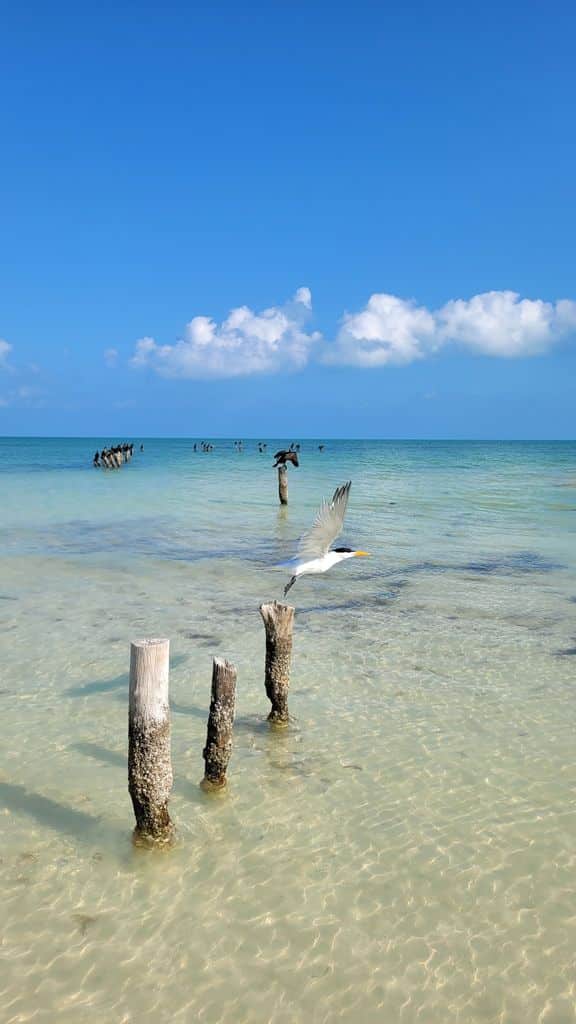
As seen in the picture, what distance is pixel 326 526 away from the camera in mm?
10055

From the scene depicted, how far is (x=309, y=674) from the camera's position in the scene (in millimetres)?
11141

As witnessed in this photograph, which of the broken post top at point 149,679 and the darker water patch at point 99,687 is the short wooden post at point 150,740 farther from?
the darker water patch at point 99,687

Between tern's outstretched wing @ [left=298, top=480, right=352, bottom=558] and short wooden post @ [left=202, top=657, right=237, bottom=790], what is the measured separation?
2996 millimetres

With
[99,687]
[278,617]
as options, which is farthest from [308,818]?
[99,687]

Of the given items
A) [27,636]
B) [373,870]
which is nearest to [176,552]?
[27,636]

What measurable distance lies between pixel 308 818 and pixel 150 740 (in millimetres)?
1915

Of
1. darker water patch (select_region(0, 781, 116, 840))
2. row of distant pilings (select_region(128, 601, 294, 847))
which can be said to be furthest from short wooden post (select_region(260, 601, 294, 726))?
darker water patch (select_region(0, 781, 116, 840))

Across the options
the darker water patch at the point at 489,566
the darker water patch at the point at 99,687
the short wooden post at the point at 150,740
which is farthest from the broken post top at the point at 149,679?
the darker water patch at the point at 489,566

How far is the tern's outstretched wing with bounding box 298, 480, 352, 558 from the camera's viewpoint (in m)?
9.60

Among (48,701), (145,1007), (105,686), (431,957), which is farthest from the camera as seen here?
(105,686)

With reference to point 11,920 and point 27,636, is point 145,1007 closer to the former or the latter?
point 11,920

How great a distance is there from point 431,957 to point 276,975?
46.0 inches

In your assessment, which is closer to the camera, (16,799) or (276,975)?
(276,975)

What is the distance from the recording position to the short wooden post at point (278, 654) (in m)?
8.85
